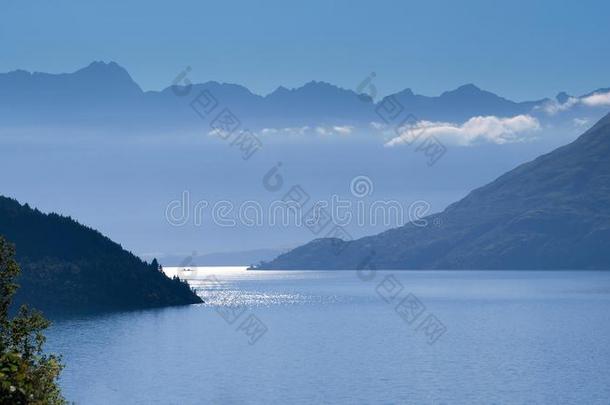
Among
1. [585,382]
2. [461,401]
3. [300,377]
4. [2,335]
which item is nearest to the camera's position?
[2,335]

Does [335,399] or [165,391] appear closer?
[335,399]

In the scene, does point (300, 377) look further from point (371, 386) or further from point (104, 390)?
point (104, 390)

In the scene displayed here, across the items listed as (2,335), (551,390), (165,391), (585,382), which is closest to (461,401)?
(551,390)

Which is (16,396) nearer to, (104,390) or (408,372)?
(104,390)

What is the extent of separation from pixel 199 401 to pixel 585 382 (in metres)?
75.8

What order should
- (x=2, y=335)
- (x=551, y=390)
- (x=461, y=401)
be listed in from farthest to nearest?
1. (x=551, y=390)
2. (x=461, y=401)
3. (x=2, y=335)

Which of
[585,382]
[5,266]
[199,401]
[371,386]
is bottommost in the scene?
[585,382]

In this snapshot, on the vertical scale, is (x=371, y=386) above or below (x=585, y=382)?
above

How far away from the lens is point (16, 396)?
47938 millimetres

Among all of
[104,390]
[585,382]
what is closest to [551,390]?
[585,382]

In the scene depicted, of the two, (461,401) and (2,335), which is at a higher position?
(2,335)

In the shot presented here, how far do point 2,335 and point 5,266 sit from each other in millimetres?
4810

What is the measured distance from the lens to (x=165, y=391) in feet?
553

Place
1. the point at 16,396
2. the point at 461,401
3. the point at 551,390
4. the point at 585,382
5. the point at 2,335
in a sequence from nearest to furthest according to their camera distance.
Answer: the point at 16,396 → the point at 2,335 → the point at 461,401 → the point at 551,390 → the point at 585,382
